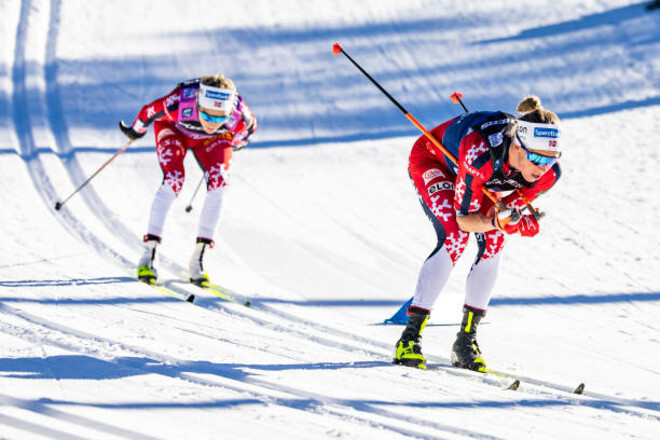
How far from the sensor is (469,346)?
13.8ft

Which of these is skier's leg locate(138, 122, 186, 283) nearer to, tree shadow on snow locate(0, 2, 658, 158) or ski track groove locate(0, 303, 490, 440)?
ski track groove locate(0, 303, 490, 440)

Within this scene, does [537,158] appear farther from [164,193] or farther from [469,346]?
[164,193]

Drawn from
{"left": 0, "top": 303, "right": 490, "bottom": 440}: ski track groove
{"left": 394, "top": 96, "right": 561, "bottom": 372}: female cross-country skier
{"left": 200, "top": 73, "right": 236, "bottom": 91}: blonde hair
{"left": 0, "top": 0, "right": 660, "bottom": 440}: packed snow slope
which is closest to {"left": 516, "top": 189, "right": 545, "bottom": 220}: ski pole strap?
{"left": 394, "top": 96, "right": 561, "bottom": 372}: female cross-country skier

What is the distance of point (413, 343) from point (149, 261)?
6.36ft

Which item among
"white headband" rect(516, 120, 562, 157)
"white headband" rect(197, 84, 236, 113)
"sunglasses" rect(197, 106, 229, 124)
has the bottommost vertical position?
"white headband" rect(516, 120, 562, 157)

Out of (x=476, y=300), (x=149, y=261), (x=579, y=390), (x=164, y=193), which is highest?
(x=164, y=193)

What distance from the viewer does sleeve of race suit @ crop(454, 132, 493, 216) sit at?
12.2 ft

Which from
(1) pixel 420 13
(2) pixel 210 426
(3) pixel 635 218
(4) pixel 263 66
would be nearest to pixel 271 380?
(2) pixel 210 426

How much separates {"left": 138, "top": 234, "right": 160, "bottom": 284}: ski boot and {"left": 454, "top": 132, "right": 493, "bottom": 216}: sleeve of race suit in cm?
216

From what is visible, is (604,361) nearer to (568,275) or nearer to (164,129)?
(568,275)

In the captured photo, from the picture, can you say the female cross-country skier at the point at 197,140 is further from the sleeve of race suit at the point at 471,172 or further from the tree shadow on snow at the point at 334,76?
the tree shadow on snow at the point at 334,76

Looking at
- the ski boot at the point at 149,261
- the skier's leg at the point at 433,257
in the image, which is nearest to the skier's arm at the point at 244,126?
the ski boot at the point at 149,261

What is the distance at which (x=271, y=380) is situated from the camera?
3658mm

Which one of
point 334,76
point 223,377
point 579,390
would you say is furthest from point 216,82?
point 334,76
